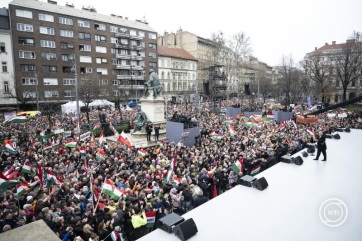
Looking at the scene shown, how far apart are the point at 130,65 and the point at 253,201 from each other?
61217 millimetres

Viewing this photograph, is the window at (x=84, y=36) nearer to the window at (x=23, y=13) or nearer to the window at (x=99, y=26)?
the window at (x=99, y=26)

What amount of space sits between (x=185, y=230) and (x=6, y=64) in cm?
5236

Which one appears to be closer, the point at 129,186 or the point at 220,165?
the point at 129,186

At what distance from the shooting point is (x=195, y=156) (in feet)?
45.4

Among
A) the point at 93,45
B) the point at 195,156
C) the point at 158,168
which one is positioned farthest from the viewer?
the point at 93,45

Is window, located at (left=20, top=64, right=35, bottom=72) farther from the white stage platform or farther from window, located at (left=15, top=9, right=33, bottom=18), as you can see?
the white stage platform

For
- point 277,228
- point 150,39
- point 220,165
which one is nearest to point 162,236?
point 277,228

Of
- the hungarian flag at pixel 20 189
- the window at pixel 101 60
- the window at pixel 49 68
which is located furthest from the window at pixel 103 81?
the hungarian flag at pixel 20 189

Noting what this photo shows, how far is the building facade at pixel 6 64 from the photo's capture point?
4394cm

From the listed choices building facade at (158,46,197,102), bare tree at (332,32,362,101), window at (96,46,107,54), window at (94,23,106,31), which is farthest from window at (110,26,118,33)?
bare tree at (332,32,362,101)

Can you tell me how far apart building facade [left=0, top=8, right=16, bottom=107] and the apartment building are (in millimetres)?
913

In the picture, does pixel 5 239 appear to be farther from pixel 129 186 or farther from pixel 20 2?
pixel 20 2

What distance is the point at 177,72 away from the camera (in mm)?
75438

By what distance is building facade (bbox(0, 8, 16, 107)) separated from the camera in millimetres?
43938
